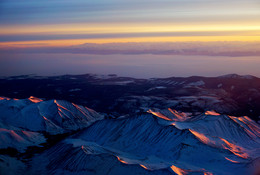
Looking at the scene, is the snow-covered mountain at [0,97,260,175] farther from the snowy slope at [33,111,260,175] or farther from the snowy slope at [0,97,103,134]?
the snowy slope at [0,97,103,134]

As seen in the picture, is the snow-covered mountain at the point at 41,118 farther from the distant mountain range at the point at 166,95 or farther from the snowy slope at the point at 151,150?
the distant mountain range at the point at 166,95

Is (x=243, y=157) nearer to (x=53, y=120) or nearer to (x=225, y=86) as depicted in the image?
(x=53, y=120)

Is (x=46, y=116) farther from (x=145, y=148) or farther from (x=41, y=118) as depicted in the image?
(x=145, y=148)

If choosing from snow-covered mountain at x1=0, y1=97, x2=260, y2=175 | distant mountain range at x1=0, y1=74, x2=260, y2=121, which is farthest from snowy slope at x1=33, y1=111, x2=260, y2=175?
distant mountain range at x1=0, y1=74, x2=260, y2=121

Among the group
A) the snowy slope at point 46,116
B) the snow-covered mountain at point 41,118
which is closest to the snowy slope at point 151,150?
the snow-covered mountain at point 41,118

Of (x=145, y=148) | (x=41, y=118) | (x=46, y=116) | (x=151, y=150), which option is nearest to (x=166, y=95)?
(x=46, y=116)

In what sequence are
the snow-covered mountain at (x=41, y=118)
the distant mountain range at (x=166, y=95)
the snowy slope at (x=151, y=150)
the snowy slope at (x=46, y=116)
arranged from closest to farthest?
the snowy slope at (x=151, y=150) → the snow-covered mountain at (x=41, y=118) → the snowy slope at (x=46, y=116) → the distant mountain range at (x=166, y=95)

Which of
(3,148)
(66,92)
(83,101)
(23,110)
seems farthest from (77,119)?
(66,92)
